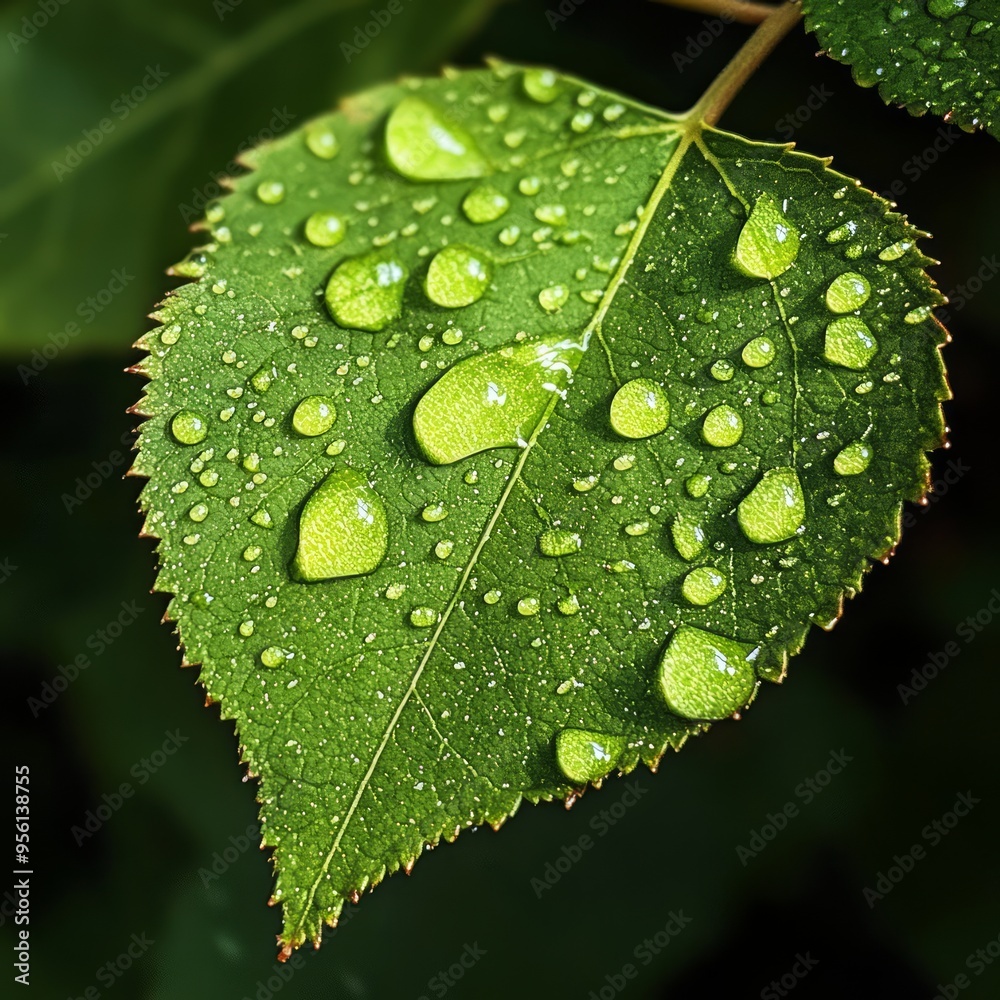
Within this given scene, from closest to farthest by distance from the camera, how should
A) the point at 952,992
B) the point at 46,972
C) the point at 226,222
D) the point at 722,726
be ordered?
1. the point at 226,222
2. the point at 952,992
3. the point at 722,726
4. the point at 46,972

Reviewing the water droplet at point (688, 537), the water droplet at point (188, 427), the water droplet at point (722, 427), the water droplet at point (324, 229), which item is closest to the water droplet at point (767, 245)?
the water droplet at point (722, 427)

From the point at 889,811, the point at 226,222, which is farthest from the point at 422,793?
the point at 889,811

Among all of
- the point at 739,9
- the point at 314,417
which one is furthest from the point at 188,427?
the point at 739,9

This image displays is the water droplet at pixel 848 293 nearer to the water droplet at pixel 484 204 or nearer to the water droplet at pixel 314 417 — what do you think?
the water droplet at pixel 484 204

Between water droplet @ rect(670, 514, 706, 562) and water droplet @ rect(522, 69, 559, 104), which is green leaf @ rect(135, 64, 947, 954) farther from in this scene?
water droplet @ rect(522, 69, 559, 104)

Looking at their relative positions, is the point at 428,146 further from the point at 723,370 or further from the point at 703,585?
the point at 703,585

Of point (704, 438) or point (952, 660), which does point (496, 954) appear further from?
point (704, 438)
